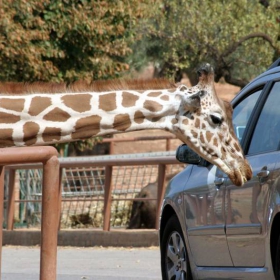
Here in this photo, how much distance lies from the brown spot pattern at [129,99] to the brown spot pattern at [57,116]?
425 millimetres

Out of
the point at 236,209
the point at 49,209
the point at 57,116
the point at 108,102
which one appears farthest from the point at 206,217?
the point at 49,209

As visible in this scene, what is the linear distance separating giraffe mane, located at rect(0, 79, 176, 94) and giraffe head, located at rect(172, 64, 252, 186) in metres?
0.19

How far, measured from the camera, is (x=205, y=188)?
8.57 meters

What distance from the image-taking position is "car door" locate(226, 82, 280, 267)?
743 centimetres

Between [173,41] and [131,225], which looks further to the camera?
[173,41]

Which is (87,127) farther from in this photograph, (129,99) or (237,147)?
(237,147)

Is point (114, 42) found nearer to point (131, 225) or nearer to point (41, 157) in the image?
point (131, 225)

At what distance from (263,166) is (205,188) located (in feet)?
3.70

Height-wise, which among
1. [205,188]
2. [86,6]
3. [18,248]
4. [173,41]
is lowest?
[205,188]

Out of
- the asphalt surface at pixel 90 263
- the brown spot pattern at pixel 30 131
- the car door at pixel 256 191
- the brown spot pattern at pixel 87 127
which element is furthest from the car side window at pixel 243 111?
the asphalt surface at pixel 90 263

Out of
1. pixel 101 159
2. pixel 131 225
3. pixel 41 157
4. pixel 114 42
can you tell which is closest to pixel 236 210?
pixel 41 157

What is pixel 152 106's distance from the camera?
7645 millimetres

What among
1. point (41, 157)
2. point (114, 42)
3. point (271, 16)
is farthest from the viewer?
point (271, 16)

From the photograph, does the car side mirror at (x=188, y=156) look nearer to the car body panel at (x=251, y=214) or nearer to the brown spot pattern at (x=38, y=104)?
the car body panel at (x=251, y=214)
